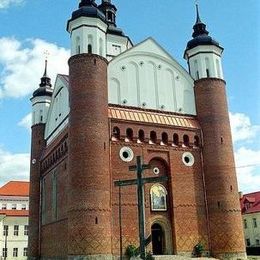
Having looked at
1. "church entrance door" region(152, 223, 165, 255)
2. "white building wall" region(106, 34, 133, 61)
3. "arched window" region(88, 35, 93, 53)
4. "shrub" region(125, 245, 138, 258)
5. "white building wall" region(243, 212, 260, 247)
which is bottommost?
"shrub" region(125, 245, 138, 258)

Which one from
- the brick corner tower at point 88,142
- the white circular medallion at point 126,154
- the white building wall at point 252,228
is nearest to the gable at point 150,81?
the brick corner tower at point 88,142

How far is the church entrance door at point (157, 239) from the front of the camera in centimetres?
3259

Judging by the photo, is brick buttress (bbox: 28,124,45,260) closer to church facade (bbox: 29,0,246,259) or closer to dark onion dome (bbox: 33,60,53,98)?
church facade (bbox: 29,0,246,259)

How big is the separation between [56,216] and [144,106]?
12101 mm

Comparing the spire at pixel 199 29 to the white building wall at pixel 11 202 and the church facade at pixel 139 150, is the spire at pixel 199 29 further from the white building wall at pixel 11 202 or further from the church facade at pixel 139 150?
the white building wall at pixel 11 202

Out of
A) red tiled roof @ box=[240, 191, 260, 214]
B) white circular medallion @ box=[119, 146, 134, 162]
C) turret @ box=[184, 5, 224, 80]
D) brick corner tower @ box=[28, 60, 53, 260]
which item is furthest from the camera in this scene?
red tiled roof @ box=[240, 191, 260, 214]

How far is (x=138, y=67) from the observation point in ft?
119

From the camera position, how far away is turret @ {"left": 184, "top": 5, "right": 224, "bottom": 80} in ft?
124

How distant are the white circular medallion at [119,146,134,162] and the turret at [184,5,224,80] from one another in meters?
10.3

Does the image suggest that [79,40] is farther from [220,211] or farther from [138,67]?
[220,211]

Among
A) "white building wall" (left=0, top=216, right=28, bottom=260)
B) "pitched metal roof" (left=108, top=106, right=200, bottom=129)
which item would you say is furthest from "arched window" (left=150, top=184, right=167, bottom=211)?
"white building wall" (left=0, top=216, right=28, bottom=260)

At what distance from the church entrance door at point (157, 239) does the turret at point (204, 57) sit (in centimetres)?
1387

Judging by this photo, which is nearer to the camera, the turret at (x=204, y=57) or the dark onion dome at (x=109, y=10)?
the turret at (x=204, y=57)

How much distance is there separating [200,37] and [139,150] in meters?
13.1
